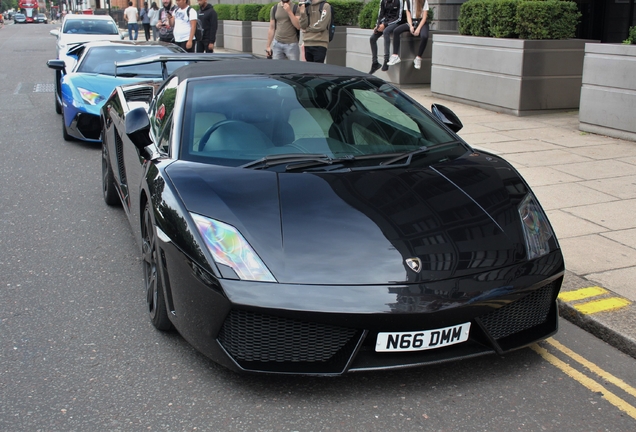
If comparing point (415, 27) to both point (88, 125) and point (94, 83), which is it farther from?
point (88, 125)

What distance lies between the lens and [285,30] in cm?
1249

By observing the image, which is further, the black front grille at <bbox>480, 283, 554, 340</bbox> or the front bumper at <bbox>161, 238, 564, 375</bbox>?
the black front grille at <bbox>480, 283, 554, 340</bbox>

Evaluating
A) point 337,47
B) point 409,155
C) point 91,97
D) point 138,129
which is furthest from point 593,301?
point 337,47

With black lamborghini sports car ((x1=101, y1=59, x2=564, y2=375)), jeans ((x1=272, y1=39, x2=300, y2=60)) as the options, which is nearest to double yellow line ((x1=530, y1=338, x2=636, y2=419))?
black lamborghini sports car ((x1=101, y1=59, x2=564, y2=375))

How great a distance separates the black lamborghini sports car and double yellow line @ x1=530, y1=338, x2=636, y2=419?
20 centimetres

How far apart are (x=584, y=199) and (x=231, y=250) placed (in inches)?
167

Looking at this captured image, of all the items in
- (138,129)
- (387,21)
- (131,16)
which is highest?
(131,16)

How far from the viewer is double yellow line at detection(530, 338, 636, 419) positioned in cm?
329

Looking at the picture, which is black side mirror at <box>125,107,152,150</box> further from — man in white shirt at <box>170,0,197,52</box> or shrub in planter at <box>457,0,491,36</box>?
man in white shirt at <box>170,0,197,52</box>

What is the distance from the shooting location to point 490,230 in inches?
138

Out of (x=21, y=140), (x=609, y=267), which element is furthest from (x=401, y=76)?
(x=609, y=267)

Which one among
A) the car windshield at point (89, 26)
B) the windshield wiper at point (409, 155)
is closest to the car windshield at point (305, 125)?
the windshield wiper at point (409, 155)

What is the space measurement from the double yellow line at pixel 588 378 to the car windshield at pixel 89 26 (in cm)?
1714

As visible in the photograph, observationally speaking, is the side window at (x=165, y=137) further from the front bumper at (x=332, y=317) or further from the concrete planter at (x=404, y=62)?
the concrete planter at (x=404, y=62)
